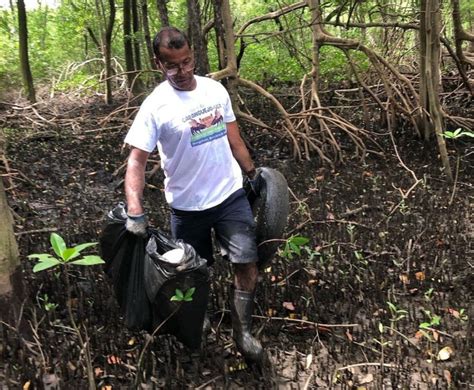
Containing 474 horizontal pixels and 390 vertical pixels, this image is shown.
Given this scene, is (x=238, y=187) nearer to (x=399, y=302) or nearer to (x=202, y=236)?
(x=202, y=236)

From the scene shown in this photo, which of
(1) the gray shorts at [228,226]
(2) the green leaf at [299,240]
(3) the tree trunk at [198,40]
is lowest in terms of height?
(2) the green leaf at [299,240]

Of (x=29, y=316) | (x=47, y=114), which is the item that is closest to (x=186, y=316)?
(x=29, y=316)

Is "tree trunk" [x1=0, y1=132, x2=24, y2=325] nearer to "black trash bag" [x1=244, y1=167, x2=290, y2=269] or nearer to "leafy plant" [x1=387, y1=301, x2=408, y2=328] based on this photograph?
"black trash bag" [x1=244, y1=167, x2=290, y2=269]

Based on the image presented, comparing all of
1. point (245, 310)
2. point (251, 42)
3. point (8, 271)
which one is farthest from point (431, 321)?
point (251, 42)

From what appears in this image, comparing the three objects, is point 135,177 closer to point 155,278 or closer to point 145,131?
point 145,131

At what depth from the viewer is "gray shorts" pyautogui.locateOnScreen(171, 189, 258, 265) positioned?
231cm

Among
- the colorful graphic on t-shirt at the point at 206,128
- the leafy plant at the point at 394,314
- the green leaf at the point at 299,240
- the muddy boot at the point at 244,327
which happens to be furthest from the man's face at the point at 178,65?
the leafy plant at the point at 394,314

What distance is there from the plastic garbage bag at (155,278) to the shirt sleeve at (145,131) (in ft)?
0.99

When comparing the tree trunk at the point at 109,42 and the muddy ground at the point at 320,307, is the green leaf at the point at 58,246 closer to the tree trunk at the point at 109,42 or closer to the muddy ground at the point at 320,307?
the muddy ground at the point at 320,307

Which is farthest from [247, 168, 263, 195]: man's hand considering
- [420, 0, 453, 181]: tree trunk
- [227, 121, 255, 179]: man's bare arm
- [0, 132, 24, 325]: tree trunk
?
[420, 0, 453, 181]: tree trunk

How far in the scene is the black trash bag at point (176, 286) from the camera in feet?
6.56

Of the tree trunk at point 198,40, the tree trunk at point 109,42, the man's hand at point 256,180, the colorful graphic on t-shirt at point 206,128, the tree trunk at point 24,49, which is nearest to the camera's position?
the colorful graphic on t-shirt at point 206,128

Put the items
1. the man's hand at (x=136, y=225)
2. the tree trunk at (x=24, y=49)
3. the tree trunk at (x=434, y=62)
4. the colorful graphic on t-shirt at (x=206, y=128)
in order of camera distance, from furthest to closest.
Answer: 1. the tree trunk at (x=24, y=49)
2. the tree trunk at (x=434, y=62)
3. the colorful graphic on t-shirt at (x=206, y=128)
4. the man's hand at (x=136, y=225)

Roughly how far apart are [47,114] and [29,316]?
6663 mm
